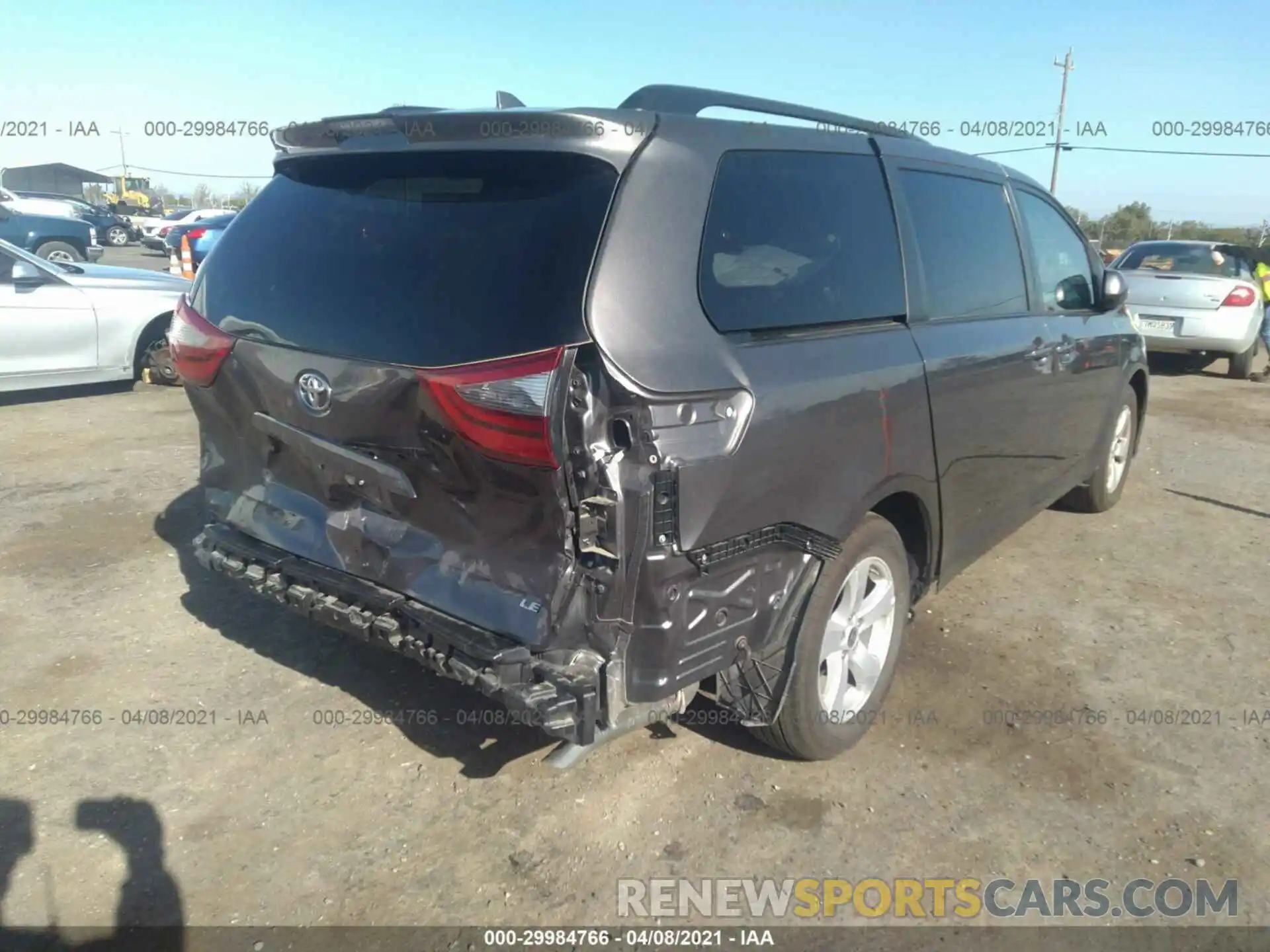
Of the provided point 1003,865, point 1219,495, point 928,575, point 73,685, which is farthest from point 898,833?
point 1219,495

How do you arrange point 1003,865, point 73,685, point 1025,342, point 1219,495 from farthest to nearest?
1. point 1219,495
2. point 1025,342
3. point 73,685
4. point 1003,865

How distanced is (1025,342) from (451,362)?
264cm

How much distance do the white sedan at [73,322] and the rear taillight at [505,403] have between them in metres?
6.87

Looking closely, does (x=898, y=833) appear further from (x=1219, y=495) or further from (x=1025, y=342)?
(x=1219, y=495)

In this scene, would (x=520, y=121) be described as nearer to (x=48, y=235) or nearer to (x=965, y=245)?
(x=965, y=245)

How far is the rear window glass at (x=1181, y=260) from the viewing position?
37.0 ft

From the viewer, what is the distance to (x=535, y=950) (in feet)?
7.98

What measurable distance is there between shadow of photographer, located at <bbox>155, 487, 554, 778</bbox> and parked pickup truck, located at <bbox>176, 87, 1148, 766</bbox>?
703 mm

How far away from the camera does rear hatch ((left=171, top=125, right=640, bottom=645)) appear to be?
235 cm

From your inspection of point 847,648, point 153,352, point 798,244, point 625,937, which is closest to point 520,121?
point 798,244

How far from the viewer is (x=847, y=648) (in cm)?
320

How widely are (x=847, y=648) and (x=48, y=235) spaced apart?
20831 mm

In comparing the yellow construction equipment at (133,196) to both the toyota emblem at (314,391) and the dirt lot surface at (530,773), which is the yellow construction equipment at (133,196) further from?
the toyota emblem at (314,391)

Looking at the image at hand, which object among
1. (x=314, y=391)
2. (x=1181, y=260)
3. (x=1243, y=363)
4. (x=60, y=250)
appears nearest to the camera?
(x=314, y=391)
